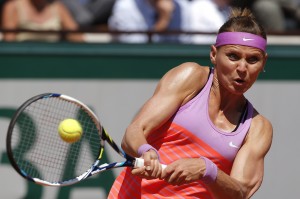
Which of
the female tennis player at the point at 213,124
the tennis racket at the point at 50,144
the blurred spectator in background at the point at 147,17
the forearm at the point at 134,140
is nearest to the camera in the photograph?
the forearm at the point at 134,140

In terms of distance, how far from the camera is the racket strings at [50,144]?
6590mm

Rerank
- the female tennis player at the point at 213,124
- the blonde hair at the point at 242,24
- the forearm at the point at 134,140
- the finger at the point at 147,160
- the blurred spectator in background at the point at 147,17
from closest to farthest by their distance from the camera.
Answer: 1. the finger at the point at 147,160
2. the forearm at the point at 134,140
3. the female tennis player at the point at 213,124
4. the blonde hair at the point at 242,24
5. the blurred spectator in background at the point at 147,17

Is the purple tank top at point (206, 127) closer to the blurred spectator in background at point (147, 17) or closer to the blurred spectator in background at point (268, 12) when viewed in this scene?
the blurred spectator in background at point (147, 17)

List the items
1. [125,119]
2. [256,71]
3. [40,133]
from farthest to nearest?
1. [125,119]
2. [40,133]
3. [256,71]

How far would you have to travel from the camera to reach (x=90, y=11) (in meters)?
7.76

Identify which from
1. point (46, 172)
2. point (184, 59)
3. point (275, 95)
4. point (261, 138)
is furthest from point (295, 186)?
point (261, 138)

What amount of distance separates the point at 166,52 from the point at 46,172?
1.34 meters

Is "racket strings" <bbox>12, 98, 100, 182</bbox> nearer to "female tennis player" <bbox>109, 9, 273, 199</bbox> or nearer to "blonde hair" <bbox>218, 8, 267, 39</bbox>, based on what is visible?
"female tennis player" <bbox>109, 9, 273, 199</bbox>

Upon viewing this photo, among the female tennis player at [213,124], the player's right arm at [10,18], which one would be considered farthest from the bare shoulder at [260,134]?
the player's right arm at [10,18]

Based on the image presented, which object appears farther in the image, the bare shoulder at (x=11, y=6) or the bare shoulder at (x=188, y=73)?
the bare shoulder at (x=11, y=6)

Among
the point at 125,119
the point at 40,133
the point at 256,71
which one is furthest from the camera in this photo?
the point at 125,119

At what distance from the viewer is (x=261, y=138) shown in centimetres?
504

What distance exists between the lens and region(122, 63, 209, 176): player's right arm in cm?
477

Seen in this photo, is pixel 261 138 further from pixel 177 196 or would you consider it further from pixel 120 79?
pixel 120 79
